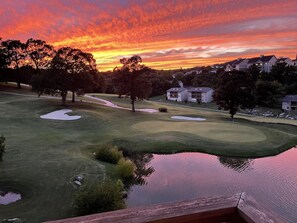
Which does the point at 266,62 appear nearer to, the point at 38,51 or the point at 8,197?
the point at 38,51

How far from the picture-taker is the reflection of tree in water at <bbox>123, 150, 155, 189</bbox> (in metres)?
14.6

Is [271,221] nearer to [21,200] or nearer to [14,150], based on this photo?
[21,200]

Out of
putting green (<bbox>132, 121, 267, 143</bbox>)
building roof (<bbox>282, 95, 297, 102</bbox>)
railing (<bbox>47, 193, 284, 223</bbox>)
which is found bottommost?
putting green (<bbox>132, 121, 267, 143</bbox>)

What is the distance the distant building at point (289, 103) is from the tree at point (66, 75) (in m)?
41.7

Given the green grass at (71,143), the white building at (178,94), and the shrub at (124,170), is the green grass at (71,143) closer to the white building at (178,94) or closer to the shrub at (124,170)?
the shrub at (124,170)

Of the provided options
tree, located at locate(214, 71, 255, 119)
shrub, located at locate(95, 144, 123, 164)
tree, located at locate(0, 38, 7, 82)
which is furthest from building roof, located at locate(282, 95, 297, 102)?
tree, located at locate(0, 38, 7, 82)

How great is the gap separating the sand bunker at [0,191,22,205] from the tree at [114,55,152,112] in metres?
27.3

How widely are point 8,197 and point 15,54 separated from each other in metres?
55.2

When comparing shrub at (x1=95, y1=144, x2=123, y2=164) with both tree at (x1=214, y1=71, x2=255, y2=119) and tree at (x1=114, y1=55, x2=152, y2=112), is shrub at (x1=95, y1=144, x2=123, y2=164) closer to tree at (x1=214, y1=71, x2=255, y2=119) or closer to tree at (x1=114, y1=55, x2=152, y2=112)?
tree at (x1=114, y1=55, x2=152, y2=112)

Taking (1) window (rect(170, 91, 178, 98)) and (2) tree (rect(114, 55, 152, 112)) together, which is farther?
(1) window (rect(170, 91, 178, 98))

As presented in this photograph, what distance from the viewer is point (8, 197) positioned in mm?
10922

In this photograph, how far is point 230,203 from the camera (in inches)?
98.6

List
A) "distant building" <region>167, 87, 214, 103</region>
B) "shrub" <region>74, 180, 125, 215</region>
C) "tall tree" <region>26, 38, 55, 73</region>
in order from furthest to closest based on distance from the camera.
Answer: "distant building" <region>167, 87, 214, 103</region> < "tall tree" <region>26, 38, 55, 73</region> < "shrub" <region>74, 180, 125, 215</region>

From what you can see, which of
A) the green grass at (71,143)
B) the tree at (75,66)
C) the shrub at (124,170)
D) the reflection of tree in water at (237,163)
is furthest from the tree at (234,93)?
the shrub at (124,170)
